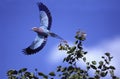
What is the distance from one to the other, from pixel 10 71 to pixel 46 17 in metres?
18.4

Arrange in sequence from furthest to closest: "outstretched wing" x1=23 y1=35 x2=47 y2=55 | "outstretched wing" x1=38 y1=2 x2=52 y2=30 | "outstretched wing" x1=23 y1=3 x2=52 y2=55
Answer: "outstretched wing" x1=38 y1=2 x2=52 y2=30 < "outstretched wing" x1=23 y1=3 x2=52 y2=55 < "outstretched wing" x1=23 y1=35 x2=47 y2=55

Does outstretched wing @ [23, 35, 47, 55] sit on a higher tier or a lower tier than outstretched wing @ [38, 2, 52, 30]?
lower

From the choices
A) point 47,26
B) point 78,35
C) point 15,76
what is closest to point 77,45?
point 78,35

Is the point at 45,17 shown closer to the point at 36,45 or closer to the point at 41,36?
the point at 41,36

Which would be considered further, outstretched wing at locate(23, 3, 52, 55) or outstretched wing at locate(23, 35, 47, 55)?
outstretched wing at locate(23, 3, 52, 55)

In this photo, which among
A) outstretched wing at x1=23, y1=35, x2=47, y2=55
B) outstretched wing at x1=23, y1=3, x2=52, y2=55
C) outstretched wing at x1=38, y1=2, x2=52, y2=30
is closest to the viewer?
outstretched wing at x1=23, y1=35, x2=47, y2=55

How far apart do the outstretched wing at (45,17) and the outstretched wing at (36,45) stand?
1.43m

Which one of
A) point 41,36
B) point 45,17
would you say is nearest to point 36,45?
point 41,36

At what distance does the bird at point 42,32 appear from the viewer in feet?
104

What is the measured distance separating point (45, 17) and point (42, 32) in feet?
7.37

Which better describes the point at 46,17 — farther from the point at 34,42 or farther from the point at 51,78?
the point at 51,78

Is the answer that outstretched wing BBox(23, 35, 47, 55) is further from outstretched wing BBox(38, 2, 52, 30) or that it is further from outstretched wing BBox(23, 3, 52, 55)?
outstretched wing BBox(38, 2, 52, 30)

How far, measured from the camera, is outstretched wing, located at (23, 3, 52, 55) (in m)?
31.2

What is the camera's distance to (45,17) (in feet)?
122
